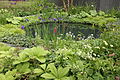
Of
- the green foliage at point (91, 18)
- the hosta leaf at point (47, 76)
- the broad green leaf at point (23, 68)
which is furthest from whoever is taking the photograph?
the green foliage at point (91, 18)

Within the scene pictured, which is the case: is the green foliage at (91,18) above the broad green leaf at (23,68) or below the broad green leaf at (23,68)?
below

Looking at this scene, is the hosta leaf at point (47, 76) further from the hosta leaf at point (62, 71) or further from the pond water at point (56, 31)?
the pond water at point (56, 31)

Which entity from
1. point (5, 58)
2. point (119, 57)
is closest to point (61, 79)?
point (5, 58)

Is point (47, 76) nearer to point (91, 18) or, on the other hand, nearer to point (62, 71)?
point (62, 71)

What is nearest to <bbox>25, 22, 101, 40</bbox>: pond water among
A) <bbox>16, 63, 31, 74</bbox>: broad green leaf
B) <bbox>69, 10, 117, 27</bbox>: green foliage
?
<bbox>69, 10, 117, 27</bbox>: green foliage

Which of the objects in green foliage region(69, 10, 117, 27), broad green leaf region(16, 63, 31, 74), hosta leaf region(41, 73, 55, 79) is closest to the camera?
hosta leaf region(41, 73, 55, 79)

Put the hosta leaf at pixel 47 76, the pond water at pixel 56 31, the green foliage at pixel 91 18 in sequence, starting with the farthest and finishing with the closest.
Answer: the green foliage at pixel 91 18
the pond water at pixel 56 31
the hosta leaf at pixel 47 76

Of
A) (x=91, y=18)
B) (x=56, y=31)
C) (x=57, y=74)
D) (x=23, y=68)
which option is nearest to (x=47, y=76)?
(x=57, y=74)

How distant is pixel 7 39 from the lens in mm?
4551

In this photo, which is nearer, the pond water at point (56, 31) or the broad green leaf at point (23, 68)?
the broad green leaf at point (23, 68)

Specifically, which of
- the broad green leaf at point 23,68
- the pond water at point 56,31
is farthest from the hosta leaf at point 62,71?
the pond water at point 56,31

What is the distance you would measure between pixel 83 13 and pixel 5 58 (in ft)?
19.1

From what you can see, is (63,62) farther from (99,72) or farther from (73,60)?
(99,72)

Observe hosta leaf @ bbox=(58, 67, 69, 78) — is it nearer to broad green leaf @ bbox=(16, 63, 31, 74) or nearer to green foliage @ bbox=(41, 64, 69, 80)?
green foliage @ bbox=(41, 64, 69, 80)
